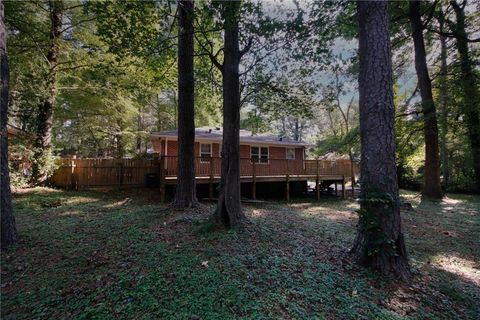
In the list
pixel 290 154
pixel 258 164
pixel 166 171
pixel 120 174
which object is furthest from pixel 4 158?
pixel 290 154

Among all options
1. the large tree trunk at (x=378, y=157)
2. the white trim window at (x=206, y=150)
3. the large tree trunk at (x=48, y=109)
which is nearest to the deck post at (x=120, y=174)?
the large tree trunk at (x=48, y=109)

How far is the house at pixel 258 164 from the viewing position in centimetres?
1101

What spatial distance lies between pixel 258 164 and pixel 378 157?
393 inches

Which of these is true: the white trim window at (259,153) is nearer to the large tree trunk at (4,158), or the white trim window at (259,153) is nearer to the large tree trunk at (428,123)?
the large tree trunk at (428,123)

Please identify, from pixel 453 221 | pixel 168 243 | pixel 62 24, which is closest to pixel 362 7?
pixel 168 243

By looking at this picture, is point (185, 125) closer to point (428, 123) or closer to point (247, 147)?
point (247, 147)

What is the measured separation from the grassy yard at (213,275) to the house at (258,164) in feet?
15.1

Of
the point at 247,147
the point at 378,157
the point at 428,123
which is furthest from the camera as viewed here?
the point at 247,147

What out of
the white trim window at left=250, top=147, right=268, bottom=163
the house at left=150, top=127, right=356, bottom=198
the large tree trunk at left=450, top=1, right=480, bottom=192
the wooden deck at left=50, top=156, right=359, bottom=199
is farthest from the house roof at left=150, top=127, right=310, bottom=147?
the large tree trunk at left=450, top=1, right=480, bottom=192

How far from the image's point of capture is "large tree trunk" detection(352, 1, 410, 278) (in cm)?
402

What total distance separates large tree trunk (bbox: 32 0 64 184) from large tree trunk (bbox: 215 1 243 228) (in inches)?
375

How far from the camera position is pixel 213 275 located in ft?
11.9

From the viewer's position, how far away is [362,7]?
4.40 meters

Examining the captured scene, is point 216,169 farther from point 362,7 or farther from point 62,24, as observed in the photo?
point 62,24
